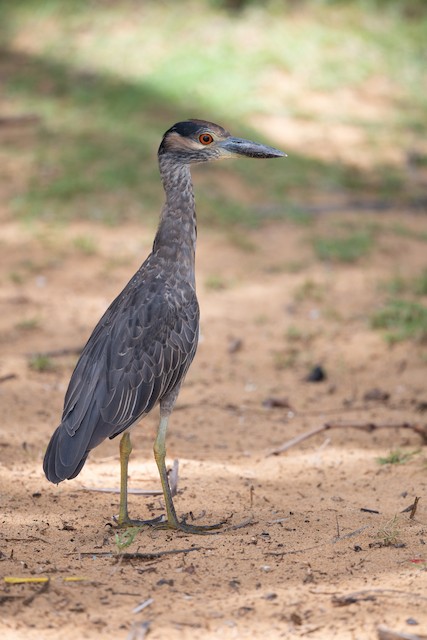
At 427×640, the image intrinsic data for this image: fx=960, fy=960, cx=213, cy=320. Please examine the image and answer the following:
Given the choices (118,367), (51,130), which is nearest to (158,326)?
(118,367)

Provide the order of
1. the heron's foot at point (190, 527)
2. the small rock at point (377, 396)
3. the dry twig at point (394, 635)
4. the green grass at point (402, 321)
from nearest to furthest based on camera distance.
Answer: the dry twig at point (394, 635) → the heron's foot at point (190, 527) → the small rock at point (377, 396) → the green grass at point (402, 321)

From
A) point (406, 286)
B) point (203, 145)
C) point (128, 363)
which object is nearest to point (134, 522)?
point (128, 363)

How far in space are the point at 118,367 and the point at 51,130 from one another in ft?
23.5

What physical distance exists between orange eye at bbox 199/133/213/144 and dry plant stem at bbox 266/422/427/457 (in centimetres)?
175

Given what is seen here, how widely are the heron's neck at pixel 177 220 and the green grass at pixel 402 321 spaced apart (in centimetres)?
251

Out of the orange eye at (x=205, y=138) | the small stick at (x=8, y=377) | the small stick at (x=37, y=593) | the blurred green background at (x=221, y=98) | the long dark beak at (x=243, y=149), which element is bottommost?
the small stick at (x=37, y=593)

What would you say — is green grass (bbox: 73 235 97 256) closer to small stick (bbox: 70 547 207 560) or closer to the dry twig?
small stick (bbox: 70 547 207 560)

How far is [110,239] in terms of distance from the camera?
884 cm

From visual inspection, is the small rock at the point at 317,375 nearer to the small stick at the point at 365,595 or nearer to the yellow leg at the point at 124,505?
the yellow leg at the point at 124,505

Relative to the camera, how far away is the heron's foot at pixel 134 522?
438 centimetres

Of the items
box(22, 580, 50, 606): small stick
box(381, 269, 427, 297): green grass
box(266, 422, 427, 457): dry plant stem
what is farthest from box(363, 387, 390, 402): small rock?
box(22, 580, 50, 606): small stick

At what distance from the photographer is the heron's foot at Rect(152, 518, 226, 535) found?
434 centimetres

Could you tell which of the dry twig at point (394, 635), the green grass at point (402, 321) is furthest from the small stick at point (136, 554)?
the green grass at point (402, 321)

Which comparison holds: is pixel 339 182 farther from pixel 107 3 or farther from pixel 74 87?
pixel 107 3
